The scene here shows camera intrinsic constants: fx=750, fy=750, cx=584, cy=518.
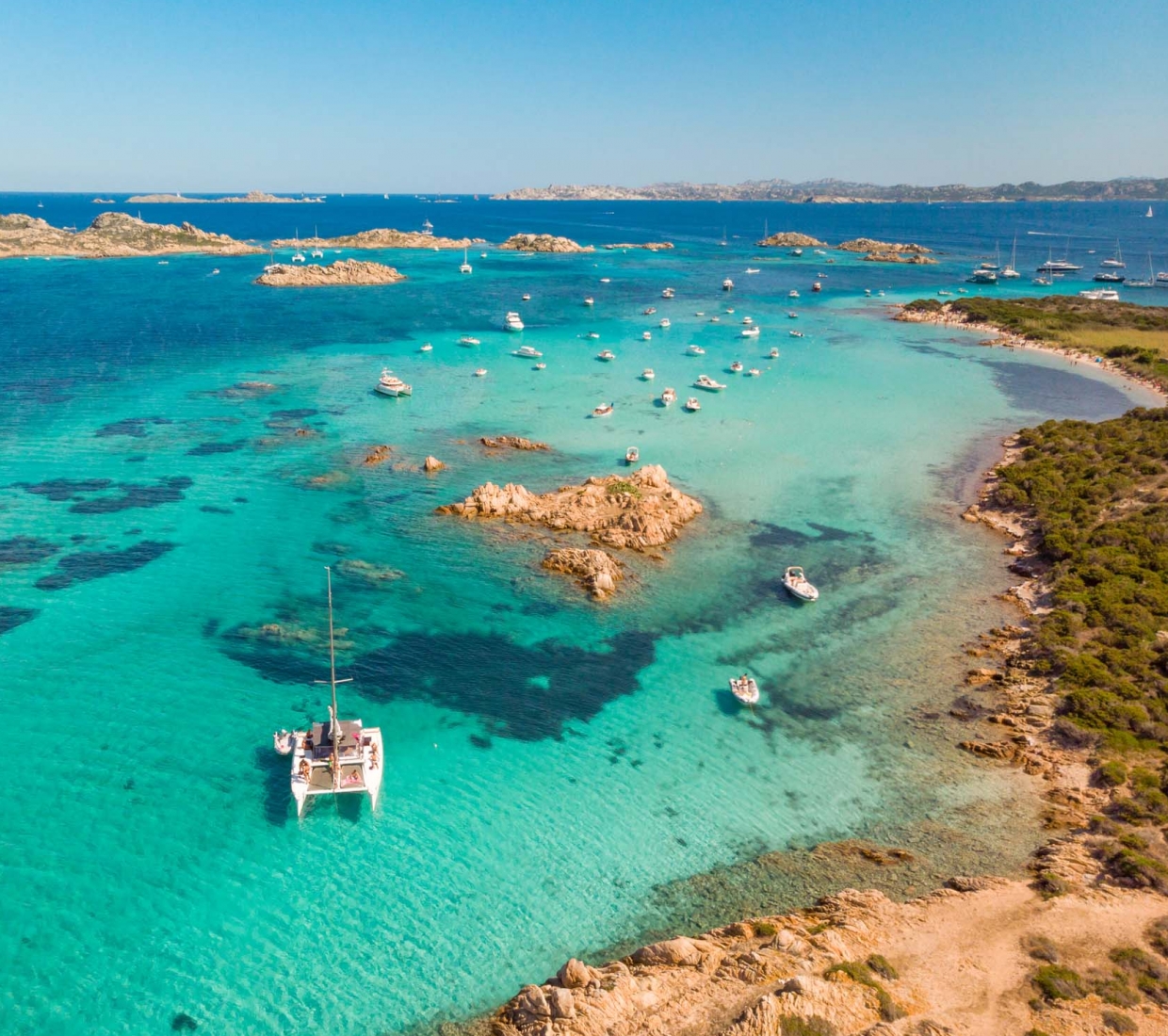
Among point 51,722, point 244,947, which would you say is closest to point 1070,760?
point 244,947

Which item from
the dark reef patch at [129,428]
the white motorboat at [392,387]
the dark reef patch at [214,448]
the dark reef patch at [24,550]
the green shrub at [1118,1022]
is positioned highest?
the white motorboat at [392,387]

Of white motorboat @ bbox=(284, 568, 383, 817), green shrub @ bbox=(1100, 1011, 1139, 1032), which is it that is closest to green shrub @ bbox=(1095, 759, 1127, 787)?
green shrub @ bbox=(1100, 1011, 1139, 1032)

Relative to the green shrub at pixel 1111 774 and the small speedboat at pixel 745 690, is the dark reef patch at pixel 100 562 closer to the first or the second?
the small speedboat at pixel 745 690

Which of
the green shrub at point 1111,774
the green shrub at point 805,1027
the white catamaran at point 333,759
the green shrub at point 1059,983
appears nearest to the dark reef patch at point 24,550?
the white catamaran at point 333,759

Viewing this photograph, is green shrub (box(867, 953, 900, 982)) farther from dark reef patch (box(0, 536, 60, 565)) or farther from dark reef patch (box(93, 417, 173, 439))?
dark reef patch (box(93, 417, 173, 439))

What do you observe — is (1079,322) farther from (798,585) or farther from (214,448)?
(214,448)
